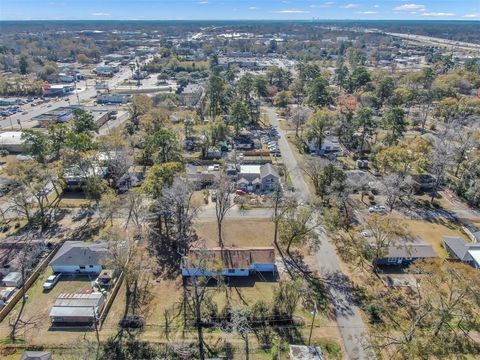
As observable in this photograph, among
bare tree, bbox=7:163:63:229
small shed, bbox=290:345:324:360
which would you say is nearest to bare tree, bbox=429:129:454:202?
small shed, bbox=290:345:324:360

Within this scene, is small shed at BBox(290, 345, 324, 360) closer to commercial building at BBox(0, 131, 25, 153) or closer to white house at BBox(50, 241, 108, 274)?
white house at BBox(50, 241, 108, 274)

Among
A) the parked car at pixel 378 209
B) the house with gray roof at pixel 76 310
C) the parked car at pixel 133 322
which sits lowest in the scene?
the parked car at pixel 378 209

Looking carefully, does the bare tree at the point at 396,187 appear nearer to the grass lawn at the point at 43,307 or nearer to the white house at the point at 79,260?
the white house at the point at 79,260

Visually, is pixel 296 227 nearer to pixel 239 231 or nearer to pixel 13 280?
pixel 239 231

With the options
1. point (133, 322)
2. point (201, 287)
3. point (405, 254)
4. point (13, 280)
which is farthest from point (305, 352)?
point (13, 280)

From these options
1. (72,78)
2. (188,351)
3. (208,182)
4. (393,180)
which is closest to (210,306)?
(188,351)

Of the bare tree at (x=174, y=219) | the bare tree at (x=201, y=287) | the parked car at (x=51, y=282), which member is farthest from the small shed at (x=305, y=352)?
the parked car at (x=51, y=282)
